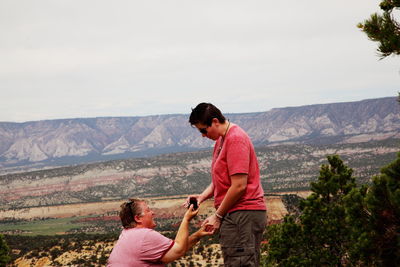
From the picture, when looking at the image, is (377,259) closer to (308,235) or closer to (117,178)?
(308,235)

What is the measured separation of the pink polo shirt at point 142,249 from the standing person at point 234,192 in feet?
1.72

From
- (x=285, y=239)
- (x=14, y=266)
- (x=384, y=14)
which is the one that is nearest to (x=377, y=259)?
(x=384, y=14)

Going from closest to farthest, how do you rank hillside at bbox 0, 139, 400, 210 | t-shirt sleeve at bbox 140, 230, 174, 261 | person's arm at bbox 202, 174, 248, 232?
person's arm at bbox 202, 174, 248, 232
t-shirt sleeve at bbox 140, 230, 174, 261
hillside at bbox 0, 139, 400, 210

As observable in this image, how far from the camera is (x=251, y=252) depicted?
158 inches

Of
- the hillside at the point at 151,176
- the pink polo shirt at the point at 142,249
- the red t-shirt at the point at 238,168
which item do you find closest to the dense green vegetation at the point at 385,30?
the red t-shirt at the point at 238,168

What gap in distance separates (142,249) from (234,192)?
111 cm

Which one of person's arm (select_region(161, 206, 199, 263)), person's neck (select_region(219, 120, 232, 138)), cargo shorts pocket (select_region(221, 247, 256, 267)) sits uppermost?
person's neck (select_region(219, 120, 232, 138))

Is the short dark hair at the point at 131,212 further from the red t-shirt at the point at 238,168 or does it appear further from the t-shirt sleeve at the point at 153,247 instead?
the red t-shirt at the point at 238,168

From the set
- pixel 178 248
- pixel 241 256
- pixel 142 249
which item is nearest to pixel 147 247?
pixel 142 249

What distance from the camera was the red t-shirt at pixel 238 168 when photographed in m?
4.05

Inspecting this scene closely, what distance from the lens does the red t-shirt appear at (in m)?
4.05

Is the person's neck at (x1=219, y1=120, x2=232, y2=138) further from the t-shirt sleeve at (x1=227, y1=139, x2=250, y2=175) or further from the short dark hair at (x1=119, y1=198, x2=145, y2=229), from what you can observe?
the short dark hair at (x1=119, y1=198, x2=145, y2=229)

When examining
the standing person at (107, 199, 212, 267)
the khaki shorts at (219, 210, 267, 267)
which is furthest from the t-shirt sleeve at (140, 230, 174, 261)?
the khaki shorts at (219, 210, 267, 267)

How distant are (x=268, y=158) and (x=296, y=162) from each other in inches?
456
